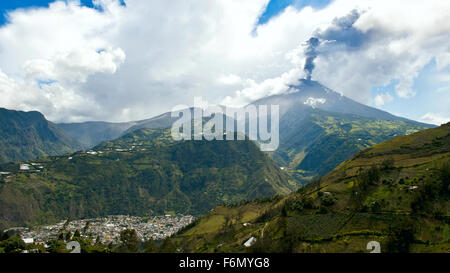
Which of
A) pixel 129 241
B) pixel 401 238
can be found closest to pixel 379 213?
pixel 401 238

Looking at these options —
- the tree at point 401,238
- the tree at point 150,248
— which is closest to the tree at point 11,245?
the tree at point 150,248

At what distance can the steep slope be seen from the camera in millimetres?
56281

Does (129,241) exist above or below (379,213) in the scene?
below

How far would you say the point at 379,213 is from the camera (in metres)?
68.4

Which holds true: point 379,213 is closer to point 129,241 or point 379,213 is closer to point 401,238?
point 401,238

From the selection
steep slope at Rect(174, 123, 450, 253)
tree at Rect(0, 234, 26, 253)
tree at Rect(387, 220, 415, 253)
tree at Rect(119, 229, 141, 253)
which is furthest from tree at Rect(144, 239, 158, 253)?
tree at Rect(387, 220, 415, 253)

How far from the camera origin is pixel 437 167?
86.1 meters

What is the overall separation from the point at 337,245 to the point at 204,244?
7567cm

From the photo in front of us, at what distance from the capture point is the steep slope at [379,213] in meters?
56.3

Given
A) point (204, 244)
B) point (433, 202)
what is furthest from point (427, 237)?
point (204, 244)

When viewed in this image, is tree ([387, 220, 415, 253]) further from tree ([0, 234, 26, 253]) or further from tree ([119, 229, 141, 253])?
tree ([0, 234, 26, 253])

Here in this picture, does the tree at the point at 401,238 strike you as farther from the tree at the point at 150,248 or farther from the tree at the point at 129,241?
the tree at the point at 129,241

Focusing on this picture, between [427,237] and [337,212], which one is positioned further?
[337,212]
